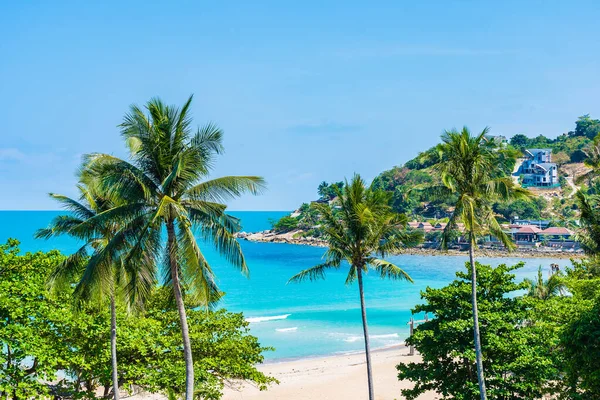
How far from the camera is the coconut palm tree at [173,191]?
11.0m

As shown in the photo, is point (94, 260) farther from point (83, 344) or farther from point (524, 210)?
point (524, 210)

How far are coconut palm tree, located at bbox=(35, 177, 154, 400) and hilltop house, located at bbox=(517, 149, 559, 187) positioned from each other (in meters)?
127

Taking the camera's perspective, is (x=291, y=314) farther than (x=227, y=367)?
Yes

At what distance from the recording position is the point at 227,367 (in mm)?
15414

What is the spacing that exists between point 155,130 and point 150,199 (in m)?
1.52

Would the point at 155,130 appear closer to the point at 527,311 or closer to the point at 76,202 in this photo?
the point at 76,202

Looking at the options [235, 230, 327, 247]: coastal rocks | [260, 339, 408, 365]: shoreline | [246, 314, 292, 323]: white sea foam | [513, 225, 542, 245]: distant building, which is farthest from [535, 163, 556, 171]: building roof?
[260, 339, 408, 365]: shoreline

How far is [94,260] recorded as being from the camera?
11.2 meters

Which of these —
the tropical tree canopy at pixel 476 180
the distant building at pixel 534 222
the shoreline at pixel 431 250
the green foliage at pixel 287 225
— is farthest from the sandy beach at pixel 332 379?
the green foliage at pixel 287 225

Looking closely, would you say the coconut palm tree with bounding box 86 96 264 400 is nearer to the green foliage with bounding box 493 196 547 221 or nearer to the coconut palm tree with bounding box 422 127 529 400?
the coconut palm tree with bounding box 422 127 529 400

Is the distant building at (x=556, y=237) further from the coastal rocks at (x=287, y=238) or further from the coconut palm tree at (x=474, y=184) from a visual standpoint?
the coconut palm tree at (x=474, y=184)

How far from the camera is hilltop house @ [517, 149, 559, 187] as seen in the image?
414 feet

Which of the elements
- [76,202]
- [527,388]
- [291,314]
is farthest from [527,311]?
[291,314]

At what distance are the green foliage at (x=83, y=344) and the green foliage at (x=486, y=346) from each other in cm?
541
